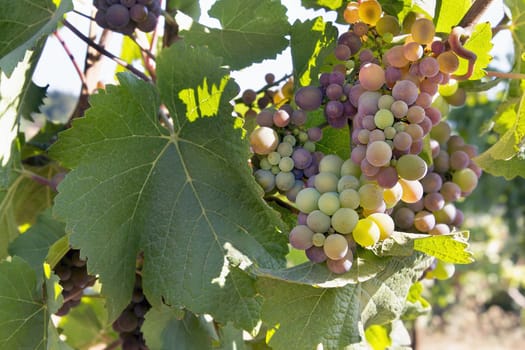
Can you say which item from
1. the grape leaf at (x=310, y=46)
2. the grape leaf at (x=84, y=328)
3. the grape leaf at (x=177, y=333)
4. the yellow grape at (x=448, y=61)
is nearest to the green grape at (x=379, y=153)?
the yellow grape at (x=448, y=61)

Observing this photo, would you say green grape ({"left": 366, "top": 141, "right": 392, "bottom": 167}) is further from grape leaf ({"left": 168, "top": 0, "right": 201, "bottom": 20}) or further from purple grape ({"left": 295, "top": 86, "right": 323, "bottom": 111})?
grape leaf ({"left": 168, "top": 0, "right": 201, "bottom": 20})

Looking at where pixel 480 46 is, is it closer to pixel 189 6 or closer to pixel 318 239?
pixel 318 239

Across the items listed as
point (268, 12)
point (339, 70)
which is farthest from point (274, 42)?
point (339, 70)

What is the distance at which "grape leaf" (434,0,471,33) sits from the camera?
68cm

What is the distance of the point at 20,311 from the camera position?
722mm

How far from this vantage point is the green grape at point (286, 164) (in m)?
0.66

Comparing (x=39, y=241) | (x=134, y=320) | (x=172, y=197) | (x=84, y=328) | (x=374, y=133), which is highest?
(x=374, y=133)

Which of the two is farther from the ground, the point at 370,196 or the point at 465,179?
the point at 370,196

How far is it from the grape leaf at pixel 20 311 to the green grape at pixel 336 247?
343 millimetres

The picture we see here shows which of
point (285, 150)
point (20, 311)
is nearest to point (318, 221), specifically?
point (285, 150)

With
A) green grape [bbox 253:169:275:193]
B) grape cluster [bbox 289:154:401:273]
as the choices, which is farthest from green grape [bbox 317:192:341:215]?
green grape [bbox 253:169:275:193]

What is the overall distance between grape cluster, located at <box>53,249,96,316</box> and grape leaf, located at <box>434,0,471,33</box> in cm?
53

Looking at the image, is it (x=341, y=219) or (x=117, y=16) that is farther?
(x=117, y=16)

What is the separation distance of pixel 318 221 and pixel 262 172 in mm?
124
